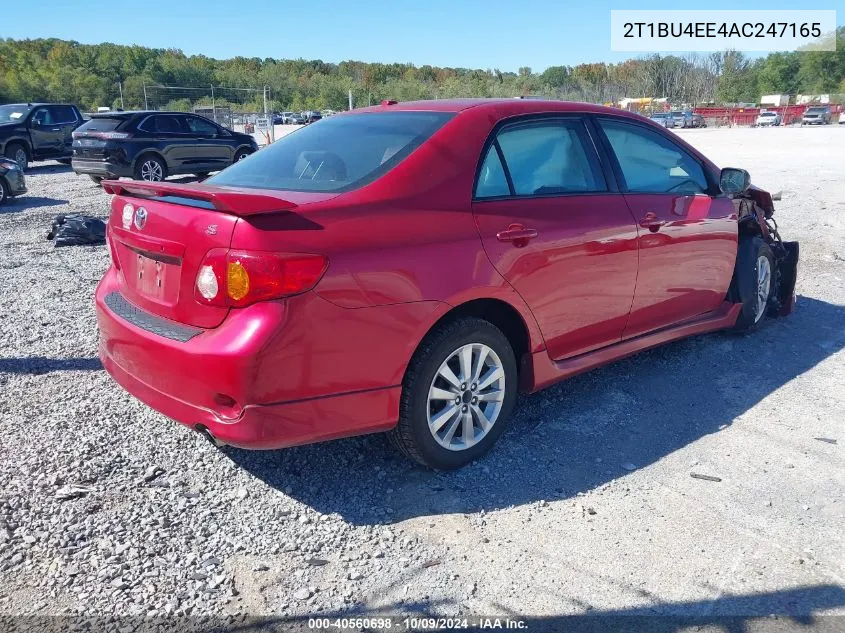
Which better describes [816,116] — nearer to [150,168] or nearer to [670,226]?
[150,168]

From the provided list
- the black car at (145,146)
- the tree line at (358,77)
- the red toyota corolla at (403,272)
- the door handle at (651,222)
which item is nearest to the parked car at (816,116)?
the tree line at (358,77)

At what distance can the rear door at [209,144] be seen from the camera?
1627 centimetres

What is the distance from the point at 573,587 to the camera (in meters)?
2.67

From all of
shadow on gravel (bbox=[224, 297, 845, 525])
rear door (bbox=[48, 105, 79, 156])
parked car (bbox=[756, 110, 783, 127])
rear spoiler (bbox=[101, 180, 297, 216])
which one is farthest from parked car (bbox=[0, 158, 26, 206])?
parked car (bbox=[756, 110, 783, 127])

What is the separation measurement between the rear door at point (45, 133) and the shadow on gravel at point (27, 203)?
6.82 meters

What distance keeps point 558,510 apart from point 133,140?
14192mm

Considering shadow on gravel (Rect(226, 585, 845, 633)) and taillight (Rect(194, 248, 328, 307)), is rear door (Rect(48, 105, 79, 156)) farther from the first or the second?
shadow on gravel (Rect(226, 585, 845, 633))

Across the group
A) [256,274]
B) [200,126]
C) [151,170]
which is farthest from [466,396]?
[200,126]

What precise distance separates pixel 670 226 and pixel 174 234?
2867 mm

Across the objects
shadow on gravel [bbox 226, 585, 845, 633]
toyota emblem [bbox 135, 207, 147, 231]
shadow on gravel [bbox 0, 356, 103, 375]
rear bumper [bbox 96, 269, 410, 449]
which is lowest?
shadow on gravel [bbox 226, 585, 845, 633]

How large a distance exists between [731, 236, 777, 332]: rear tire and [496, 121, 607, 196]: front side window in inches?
69.6

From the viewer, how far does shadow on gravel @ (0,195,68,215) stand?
41.4ft

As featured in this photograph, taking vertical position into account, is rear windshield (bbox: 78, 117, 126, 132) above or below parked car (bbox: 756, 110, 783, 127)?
below

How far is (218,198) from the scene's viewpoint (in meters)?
2.71
